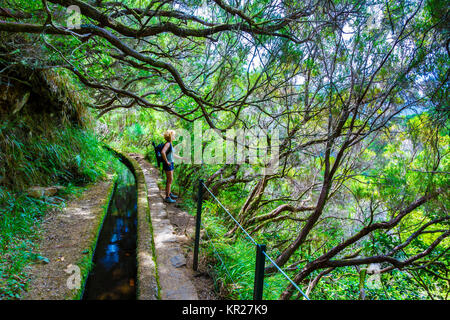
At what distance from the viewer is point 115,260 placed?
138 inches

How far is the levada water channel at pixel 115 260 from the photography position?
2.85m

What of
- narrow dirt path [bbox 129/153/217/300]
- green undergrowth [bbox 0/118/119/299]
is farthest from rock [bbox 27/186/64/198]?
narrow dirt path [bbox 129/153/217/300]

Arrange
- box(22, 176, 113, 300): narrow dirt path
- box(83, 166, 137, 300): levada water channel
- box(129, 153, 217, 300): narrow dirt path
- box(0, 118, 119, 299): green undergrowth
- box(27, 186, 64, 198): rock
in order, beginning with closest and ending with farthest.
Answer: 1. box(22, 176, 113, 300): narrow dirt path
2. box(129, 153, 217, 300): narrow dirt path
3. box(0, 118, 119, 299): green undergrowth
4. box(83, 166, 137, 300): levada water channel
5. box(27, 186, 64, 198): rock

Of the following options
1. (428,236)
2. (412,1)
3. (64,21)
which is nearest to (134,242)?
(64,21)

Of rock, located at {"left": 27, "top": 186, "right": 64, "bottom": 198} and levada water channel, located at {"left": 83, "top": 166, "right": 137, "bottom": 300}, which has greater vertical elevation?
rock, located at {"left": 27, "top": 186, "right": 64, "bottom": 198}

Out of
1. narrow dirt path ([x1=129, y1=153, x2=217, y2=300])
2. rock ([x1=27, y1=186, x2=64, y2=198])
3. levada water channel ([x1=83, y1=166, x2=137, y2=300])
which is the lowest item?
levada water channel ([x1=83, y1=166, x2=137, y2=300])

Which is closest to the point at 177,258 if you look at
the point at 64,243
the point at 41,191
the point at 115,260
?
the point at 115,260

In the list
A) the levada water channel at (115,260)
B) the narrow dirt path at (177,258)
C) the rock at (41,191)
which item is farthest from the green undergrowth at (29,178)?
the narrow dirt path at (177,258)

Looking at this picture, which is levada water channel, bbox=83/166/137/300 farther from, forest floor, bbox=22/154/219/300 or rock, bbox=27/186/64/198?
rock, bbox=27/186/64/198

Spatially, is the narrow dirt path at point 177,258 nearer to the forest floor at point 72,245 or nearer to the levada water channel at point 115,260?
the forest floor at point 72,245

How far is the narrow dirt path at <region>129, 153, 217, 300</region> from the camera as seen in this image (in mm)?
2576

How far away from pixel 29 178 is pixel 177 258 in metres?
3.24

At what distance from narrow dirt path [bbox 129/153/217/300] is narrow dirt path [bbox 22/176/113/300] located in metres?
0.90
